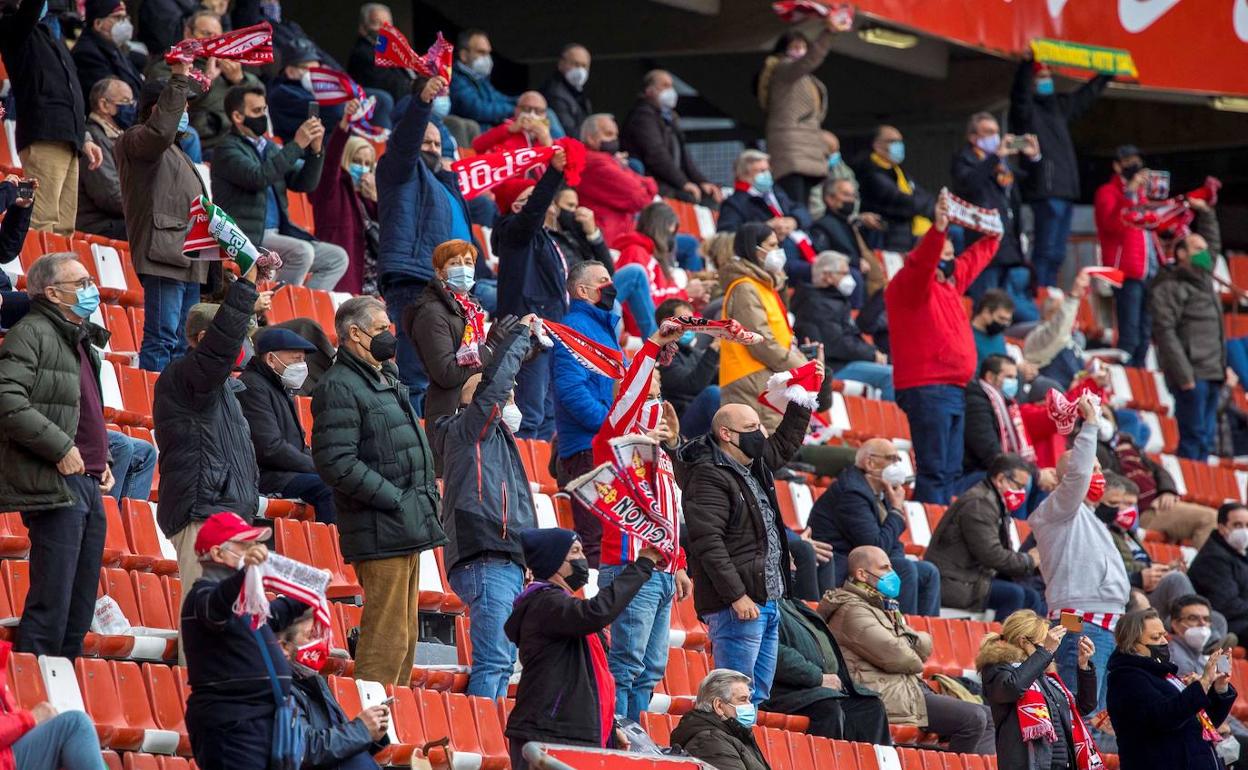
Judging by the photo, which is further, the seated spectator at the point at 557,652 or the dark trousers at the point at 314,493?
the dark trousers at the point at 314,493

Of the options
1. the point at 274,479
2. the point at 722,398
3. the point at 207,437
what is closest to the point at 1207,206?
the point at 722,398

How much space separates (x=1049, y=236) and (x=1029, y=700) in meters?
9.44

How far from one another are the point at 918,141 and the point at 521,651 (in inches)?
538

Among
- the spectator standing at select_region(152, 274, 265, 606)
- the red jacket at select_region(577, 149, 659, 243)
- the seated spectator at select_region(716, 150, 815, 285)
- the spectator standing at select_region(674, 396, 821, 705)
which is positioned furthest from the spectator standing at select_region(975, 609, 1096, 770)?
the seated spectator at select_region(716, 150, 815, 285)

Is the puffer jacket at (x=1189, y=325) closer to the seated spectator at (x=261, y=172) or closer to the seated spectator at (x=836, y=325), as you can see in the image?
the seated spectator at (x=836, y=325)

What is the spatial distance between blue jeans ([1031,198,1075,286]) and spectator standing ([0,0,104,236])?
9.06m

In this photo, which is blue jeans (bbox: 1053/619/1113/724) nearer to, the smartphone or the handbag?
the smartphone

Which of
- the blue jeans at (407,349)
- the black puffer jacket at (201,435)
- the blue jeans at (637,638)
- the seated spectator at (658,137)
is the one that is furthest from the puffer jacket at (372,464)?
the seated spectator at (658,137)

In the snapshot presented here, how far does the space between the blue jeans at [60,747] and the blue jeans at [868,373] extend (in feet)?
27.3

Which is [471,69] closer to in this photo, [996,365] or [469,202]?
[469,202]

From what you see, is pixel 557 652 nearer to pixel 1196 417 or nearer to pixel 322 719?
pixel 322 719

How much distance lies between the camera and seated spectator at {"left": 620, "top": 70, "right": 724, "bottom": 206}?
15.9 metres

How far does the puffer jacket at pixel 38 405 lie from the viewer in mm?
7457

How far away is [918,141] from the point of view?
66.8 ft
